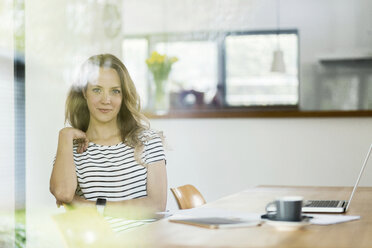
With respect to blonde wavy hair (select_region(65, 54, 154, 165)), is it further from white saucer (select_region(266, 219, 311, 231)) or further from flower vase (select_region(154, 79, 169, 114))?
flower vase (select_region(154, 79, 169, 114))

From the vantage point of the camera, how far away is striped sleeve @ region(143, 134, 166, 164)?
179 centimetres

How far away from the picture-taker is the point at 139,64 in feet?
9.75

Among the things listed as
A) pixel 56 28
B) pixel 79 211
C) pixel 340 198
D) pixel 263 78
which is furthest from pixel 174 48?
pixel 79 211

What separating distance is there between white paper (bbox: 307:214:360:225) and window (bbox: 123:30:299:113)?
162cm

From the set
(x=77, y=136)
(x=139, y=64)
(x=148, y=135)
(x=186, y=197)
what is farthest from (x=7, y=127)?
(x=139, y=64)

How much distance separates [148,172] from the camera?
179cm

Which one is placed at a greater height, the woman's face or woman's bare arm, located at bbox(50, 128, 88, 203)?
the woman's face

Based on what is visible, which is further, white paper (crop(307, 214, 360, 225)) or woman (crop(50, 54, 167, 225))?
woman (crop(50, 54, 167, 225))

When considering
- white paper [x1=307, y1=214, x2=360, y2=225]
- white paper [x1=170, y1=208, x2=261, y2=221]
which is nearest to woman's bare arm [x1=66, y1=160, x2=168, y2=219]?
white paper [x1=170, y1=208, x2=261, y2=221]

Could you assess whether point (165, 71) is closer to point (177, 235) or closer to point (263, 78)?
point (263, 78)

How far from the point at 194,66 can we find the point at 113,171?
1.37m

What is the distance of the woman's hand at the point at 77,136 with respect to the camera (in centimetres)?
173

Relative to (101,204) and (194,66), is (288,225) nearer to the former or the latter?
(101,204)

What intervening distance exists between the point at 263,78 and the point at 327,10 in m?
0.45
